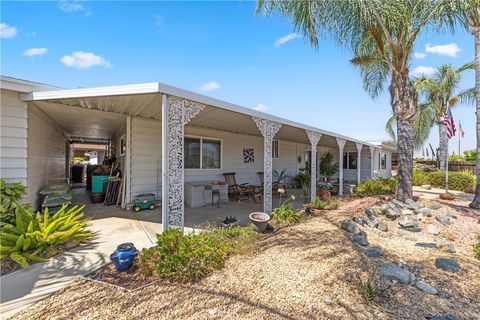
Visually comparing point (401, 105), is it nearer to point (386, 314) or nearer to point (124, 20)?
point (386, 314)

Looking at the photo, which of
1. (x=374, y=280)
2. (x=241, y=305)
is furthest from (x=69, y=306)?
(x=374, y=280)

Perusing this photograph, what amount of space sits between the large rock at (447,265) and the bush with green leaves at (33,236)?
19.2ft

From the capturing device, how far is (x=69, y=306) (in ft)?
7.64

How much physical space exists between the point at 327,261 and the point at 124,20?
7573mm

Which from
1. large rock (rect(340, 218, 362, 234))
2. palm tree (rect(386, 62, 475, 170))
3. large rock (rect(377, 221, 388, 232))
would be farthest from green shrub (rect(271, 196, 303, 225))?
palm tree (rect(386, 62, 475, 170))

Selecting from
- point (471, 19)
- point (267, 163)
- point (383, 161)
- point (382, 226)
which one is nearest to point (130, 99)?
point (267, 163)

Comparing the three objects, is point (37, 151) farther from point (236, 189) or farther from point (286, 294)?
point (286, 294)

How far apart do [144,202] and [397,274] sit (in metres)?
5.68

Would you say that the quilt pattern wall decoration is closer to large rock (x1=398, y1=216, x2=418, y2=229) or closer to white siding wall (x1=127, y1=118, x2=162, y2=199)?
white siding wall (x1=127, y1=118, x2=162, y2=199)

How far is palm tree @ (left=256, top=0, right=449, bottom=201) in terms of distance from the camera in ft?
18.9

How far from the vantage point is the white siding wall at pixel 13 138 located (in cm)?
414

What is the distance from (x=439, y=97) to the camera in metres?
14.3

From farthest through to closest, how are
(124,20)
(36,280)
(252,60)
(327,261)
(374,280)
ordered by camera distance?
(252,60)
(124,20)
(327,261)
(374,280)
(36,280)

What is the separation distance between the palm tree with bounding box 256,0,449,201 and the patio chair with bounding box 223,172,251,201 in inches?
196
